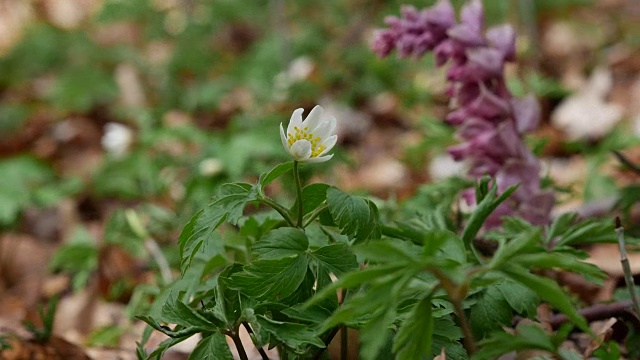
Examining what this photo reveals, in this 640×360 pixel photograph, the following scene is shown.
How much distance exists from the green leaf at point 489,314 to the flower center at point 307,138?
1.27 feet

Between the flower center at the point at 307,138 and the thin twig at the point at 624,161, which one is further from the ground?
the flower center at the point at 307,138

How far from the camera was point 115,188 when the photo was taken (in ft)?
11.1

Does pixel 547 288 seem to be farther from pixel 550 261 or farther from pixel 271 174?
pixel 271 174

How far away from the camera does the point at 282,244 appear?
3.77ft

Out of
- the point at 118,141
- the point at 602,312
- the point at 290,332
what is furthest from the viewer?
the point at 118,141

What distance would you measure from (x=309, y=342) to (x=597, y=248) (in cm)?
158

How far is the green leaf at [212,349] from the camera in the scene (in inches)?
43.2

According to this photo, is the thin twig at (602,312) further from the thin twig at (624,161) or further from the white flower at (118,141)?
the white flower at (118,141)

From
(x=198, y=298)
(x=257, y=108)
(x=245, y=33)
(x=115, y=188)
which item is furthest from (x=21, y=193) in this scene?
(x=245, y=33)

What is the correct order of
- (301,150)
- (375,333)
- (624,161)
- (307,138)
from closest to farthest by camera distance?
1. (375,333)
2. (301,150)
3. (307,138)
4. (624,161)

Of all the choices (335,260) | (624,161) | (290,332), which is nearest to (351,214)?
(335,260)

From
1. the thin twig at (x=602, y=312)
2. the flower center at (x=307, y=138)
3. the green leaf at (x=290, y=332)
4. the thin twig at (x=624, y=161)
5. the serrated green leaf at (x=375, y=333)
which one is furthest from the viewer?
the thin twig at (x=624, y=161)

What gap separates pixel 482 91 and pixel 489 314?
2.32ft

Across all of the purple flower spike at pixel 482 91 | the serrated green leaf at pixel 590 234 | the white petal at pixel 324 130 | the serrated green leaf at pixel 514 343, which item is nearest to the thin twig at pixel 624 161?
the purple flower spike at pixel 482 91
